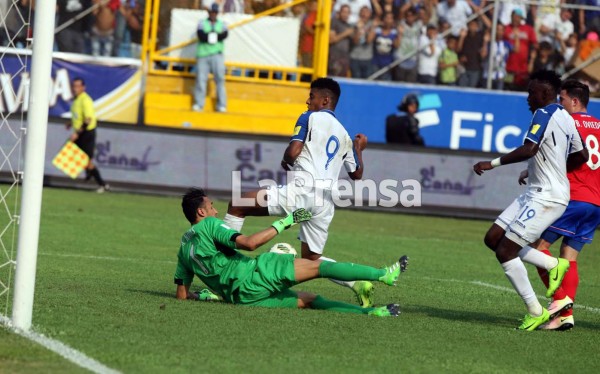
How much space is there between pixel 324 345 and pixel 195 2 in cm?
1775

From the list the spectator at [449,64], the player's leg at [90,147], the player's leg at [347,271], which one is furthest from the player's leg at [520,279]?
the spectator at [449,64]

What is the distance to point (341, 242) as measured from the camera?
53.6 feet

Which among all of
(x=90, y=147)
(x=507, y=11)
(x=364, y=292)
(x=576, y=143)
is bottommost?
(x=364, y=292)

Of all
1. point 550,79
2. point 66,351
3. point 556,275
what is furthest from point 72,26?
point 66,351

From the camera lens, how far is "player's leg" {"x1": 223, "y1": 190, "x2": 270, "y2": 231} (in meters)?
10.0

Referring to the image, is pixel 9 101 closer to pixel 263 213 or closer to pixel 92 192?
pixel 92 192

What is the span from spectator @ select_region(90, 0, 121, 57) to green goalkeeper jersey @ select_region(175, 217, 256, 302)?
15.8 meters

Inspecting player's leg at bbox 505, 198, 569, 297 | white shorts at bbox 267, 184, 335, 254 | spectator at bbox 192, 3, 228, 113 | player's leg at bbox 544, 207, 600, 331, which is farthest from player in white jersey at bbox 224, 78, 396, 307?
spectator at bbox 192, 3, 228, 113

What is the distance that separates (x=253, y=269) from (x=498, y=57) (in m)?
17.1

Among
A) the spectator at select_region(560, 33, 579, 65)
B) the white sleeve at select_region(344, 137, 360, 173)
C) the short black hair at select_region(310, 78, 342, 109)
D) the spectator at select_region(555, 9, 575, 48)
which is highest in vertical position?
the spectator at select_region(555, 9, 575, 48)

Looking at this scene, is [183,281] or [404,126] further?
[404,126]

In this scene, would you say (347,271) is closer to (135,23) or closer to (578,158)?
(578,158)

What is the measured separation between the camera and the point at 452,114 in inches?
982

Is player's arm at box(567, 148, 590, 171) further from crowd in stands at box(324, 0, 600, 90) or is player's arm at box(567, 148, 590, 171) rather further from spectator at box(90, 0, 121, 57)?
spectator at box(90, 0, 121, 57)
